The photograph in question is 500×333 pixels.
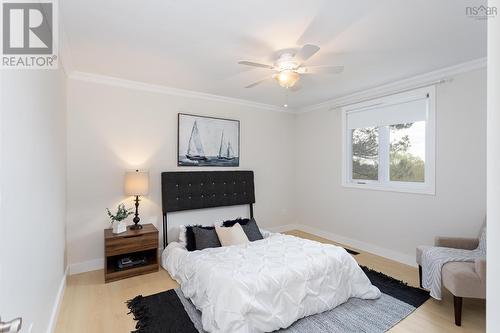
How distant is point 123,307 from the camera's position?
8.09ft

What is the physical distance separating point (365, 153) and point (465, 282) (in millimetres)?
2287

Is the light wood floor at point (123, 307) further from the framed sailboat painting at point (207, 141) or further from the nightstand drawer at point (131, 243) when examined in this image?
the framed sailboat painting at point (207, 141)

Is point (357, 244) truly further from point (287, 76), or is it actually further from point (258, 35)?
point (258, 35)

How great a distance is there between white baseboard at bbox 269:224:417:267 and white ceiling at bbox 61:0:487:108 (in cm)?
244

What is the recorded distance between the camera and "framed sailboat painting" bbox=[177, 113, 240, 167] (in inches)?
154

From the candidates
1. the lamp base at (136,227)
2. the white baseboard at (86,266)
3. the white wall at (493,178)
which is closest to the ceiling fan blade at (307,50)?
the white wall at (493,178)

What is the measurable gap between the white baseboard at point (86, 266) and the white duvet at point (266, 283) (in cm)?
115

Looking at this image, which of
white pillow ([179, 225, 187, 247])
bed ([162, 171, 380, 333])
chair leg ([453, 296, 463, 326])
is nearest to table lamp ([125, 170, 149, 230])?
white pillow ([179, 225, 187, 247])

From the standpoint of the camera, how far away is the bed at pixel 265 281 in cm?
199

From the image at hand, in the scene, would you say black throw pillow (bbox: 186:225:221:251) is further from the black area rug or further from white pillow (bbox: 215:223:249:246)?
the black area rug

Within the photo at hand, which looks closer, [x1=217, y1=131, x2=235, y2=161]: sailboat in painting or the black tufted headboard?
the black tufted headboard

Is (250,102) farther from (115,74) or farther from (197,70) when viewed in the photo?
(115,74)

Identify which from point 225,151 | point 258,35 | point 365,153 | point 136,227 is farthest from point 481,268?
point 136,227

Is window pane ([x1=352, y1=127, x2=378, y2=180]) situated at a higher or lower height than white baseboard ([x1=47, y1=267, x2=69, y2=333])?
higher
